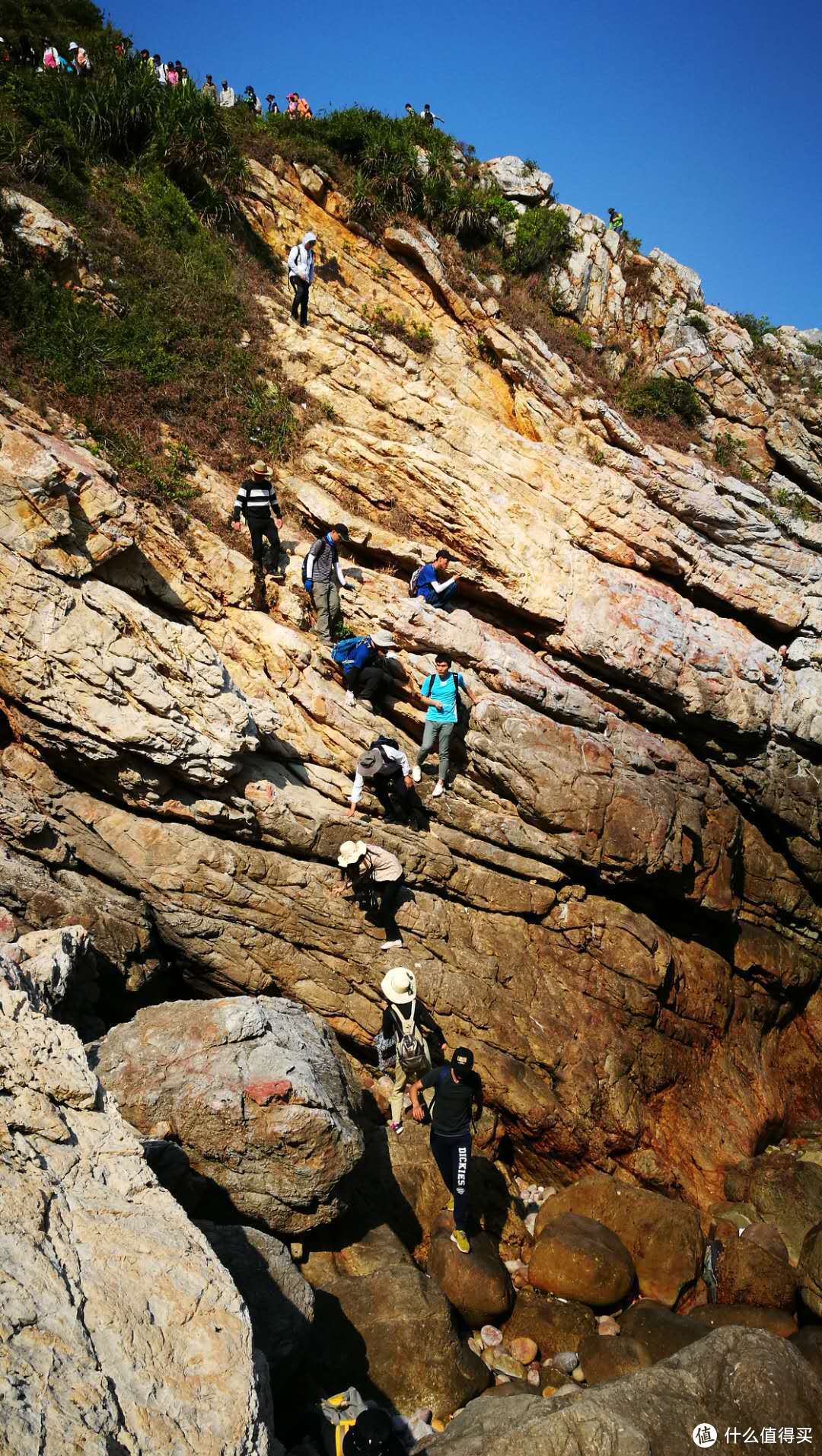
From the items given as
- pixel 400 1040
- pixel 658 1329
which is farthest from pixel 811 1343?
pixel 400 1040

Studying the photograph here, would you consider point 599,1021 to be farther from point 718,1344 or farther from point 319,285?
point 319,285

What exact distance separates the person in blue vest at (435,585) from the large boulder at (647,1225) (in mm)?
10050

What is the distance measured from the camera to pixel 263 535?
14258 millimetres

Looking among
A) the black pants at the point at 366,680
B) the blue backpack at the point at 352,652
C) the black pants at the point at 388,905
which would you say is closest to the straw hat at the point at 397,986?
the black pants at the point at 388,905

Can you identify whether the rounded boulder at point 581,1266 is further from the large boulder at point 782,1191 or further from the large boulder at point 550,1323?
the large boulder at point 782,1191

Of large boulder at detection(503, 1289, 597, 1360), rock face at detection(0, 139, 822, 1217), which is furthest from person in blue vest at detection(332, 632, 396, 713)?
large boulder at detection(503, 1289, 597, 1360)

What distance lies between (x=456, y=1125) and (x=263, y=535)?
10481 mm

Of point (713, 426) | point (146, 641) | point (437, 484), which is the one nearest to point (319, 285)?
point (437, 484)

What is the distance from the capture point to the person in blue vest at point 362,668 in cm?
1298

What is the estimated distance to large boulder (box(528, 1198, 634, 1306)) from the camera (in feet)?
30.2

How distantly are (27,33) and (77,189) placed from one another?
680 centimetres

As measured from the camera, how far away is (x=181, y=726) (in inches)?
419

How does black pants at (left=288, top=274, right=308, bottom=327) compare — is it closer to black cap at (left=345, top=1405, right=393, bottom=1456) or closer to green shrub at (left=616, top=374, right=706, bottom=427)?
green shrub at (left=616, top=374, right=706, bottom=427)

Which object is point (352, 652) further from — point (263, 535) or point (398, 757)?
point (263, 535)
